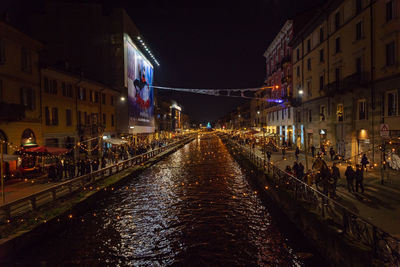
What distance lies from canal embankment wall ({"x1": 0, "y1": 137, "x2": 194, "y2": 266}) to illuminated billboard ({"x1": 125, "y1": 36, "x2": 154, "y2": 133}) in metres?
30.5

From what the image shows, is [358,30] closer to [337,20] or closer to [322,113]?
[337,20]

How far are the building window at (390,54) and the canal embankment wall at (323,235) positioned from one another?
470 inches

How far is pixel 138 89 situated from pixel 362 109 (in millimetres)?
40120

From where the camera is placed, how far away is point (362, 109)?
22047 millimetres

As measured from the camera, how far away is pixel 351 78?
21.8 meters

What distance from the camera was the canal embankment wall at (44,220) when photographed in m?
9.32

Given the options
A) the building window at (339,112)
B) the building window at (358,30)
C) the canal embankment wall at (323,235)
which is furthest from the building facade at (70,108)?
the building window at (358,30)

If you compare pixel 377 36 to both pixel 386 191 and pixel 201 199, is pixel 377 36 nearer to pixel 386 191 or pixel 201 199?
pixel 386 191

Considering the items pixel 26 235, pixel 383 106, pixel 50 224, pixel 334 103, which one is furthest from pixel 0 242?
pixel 334 103

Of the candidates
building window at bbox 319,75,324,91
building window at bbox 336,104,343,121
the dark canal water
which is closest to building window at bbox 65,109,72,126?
the dark canal water

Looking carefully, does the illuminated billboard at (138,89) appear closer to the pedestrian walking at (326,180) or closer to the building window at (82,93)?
the building window at (82,93)

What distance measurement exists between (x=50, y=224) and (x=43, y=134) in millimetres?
14874

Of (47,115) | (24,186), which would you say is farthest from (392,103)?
(47,115)

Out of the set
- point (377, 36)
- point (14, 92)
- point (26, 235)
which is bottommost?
point (26, 235)
